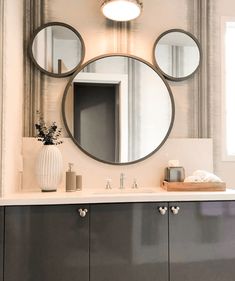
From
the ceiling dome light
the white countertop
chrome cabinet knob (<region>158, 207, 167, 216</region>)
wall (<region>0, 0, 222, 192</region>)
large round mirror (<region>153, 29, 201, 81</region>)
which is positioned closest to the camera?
the white countertop

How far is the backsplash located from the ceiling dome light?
989 millimetres

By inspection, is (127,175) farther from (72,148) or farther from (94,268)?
(94,268)

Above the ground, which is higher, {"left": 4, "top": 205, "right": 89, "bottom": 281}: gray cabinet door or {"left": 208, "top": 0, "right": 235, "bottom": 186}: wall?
{"left": 208, "top": 0, "right": 235, "bottom": 186}: wall

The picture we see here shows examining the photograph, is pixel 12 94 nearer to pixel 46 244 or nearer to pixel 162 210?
pixel 46 244

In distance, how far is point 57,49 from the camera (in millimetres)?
2244

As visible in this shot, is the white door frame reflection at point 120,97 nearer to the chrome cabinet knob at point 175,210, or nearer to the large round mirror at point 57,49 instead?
the large round mirror at point 57,49

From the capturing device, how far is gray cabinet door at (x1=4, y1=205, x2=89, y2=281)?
169 centimetres

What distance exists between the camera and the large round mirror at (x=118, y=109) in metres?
2.25

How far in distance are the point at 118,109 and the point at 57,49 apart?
65 cm

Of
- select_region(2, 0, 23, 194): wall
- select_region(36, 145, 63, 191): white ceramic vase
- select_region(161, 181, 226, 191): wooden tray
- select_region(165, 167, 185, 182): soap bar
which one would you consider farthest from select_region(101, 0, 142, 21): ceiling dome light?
select_region(161, 181, 226, 191): wooden tray

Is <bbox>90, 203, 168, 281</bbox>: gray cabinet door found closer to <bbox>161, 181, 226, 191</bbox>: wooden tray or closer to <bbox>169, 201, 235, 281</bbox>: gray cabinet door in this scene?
<bbox>169, 201, 235, 281</bbox>: gray cabinet door

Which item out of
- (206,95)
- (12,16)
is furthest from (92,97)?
(206,95)

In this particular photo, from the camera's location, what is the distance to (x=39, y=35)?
2.23 m

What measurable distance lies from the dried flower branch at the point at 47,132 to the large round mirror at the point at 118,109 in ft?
0.33
